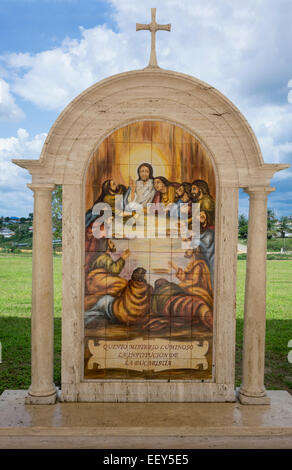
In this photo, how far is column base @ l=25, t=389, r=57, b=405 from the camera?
793cm

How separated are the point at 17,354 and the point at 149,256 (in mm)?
6648

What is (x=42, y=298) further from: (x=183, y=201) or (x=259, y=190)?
(x=259, y=190)

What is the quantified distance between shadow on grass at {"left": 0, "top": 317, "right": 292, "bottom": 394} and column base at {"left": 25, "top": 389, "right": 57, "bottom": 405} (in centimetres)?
181

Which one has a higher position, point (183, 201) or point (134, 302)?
point (183, 201)

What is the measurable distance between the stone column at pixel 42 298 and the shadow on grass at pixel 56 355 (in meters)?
2.04

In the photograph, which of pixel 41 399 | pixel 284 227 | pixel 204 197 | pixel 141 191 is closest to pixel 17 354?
pixel 41 399

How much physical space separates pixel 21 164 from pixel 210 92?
3.67 m

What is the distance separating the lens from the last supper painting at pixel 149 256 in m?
7.89

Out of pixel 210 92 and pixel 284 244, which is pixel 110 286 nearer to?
pixel 210 92

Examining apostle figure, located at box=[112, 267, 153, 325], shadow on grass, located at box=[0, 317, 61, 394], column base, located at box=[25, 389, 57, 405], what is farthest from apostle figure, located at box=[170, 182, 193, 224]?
shadow on grass, located at box=[0, 317, 61, 394]

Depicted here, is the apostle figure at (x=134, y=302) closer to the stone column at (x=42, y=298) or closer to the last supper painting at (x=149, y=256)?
the last supper painting at (x=149, y=256)

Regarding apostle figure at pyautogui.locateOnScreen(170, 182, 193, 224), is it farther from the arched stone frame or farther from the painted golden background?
the arched stone frame

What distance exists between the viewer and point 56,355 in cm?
1253

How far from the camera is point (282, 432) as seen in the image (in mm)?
7207
